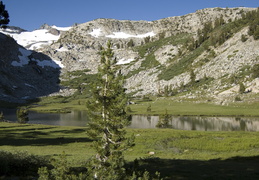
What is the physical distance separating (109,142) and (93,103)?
247 cm

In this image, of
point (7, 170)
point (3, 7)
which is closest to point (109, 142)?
point (7, 170)

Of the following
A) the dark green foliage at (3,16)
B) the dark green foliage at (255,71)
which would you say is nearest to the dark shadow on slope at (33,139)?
the dark green foliage at (3,16)

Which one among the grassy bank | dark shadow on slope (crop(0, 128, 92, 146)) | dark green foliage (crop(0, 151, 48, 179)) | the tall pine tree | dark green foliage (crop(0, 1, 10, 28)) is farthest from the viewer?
dark shadow on slope (crop(0, 128, 92, 146))

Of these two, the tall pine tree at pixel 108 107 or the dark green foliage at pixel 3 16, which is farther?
the dark green foliage at pixel 3 16

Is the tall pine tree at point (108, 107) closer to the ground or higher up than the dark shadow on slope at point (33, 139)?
higher up

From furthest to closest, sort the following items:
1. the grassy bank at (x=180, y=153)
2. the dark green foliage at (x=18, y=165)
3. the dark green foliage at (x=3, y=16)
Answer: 1. the dark green foliage at (x=3, y=16)
2. the grassy bank at (x=180, y=153)
3. the dark green foliage at (x=18, y=165)

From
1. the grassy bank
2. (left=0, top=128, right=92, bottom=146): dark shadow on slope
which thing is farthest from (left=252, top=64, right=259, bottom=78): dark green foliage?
(left=0, top=128, right=92, bottom=146): dark shadow on slope

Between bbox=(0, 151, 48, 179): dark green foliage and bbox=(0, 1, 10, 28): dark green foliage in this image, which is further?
bbox=(0, 1, 10, 28): dark green foliage

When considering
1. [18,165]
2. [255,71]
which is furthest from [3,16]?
[255,71]

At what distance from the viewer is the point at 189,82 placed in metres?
191

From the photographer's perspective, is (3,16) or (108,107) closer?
(108,107)

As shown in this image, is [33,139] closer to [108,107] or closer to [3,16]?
[3,16]

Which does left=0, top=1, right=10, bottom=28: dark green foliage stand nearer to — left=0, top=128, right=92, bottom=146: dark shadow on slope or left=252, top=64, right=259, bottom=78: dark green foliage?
left=0, top=128, right=92, bottom=146: dark shadow on slope

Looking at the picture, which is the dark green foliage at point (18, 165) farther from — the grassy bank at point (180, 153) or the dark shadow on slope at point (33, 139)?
the dark shadow on slope at point (33, 139)
